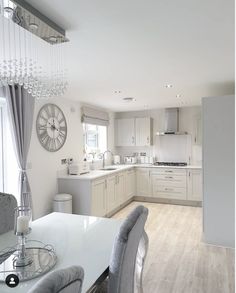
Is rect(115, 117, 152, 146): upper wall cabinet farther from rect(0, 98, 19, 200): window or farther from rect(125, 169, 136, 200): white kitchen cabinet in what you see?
rect(0, 98, 19, 200): window

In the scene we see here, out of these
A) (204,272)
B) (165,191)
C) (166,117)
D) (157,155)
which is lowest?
(204,272)

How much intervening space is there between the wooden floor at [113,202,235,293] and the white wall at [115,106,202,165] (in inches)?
77.1

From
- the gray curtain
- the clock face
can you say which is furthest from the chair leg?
the clock face

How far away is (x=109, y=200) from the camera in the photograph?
14.6ft

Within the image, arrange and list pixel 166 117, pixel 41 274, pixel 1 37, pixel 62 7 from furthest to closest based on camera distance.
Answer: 1. pixel 166 117
2. pixel 1 37
3. pixel 62 7
4. pixel 41 274

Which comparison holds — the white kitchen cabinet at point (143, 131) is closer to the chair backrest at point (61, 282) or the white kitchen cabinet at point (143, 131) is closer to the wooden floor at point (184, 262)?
the wooden floor at point (184, 262)

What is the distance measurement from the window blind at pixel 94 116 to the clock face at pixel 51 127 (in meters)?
0.64

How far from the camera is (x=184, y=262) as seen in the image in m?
2.79

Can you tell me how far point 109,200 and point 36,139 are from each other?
180cm

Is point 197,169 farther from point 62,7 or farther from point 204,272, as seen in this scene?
point 62,7

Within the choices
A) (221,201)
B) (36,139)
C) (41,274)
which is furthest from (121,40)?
(221,201)

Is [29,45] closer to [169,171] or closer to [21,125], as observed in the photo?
[21,125]

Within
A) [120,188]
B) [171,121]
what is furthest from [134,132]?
A: [120,188]

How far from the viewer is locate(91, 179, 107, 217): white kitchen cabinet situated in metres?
3.91
